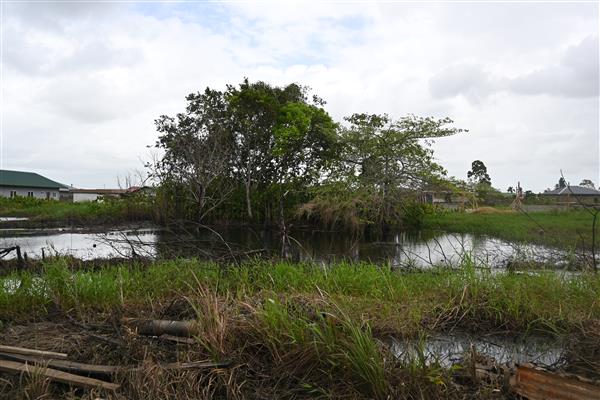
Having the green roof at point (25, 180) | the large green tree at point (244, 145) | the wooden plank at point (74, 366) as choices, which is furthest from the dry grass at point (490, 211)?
the green roof at point (25, 180)

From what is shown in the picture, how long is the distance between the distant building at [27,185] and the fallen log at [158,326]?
4153cm

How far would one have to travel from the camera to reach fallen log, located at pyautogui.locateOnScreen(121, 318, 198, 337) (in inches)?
150

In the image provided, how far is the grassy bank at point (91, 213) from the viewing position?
76.8ft

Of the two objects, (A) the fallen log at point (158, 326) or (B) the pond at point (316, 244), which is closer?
(A) the fallen log at point (158, 326)

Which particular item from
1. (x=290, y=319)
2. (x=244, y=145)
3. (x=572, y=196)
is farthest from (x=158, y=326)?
(x=244, y=145)

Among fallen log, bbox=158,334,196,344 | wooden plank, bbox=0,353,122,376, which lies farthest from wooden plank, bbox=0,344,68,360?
fallen log, bbox=158,334,196,344

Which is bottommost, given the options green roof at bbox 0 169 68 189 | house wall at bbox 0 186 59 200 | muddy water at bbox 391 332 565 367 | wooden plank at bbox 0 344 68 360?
muddy water at bbox 391 332 565 367

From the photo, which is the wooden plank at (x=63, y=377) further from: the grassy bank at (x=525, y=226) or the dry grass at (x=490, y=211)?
the dry grass at (x=490, y=211)

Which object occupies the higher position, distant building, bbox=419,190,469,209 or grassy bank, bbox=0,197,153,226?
distant building, bbox=419,190,469,209

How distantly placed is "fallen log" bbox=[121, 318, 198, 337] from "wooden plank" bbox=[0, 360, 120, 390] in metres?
0.70

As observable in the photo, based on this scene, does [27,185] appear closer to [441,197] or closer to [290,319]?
[441,197]

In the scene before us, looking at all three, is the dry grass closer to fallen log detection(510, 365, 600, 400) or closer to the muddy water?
the muddy water

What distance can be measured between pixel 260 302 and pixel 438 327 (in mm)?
1870

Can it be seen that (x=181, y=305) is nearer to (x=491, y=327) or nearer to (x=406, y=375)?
(x=406, y=375)
